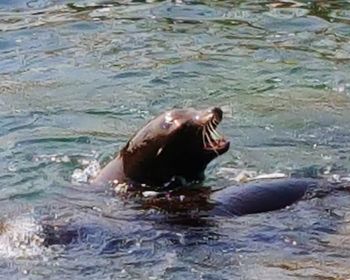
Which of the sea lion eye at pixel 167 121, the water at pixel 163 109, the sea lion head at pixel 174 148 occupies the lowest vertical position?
the water at pixel 163 109

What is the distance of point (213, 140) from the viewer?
6668 millimetres

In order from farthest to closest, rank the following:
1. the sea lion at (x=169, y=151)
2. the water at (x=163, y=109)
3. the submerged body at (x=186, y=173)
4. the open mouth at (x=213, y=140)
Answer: the sea lion at (x=169, y=151), the open mouth at (x=213, y=140), the submerged body at (x=186, y=173), the water at (x=163, y=109)

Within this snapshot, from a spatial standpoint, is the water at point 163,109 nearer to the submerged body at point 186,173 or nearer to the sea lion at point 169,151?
the submerged body at point 186,173

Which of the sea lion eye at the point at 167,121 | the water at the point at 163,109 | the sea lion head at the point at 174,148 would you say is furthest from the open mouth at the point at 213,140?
the water at the point at 163,109

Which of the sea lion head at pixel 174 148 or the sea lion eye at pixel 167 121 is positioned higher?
the sea lion eye at pixel 167 121

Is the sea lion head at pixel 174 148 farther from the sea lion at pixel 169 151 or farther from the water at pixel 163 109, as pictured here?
the water at pixel 163 109

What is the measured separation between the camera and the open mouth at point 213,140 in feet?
21.4

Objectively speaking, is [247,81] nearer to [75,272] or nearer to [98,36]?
[98,36]

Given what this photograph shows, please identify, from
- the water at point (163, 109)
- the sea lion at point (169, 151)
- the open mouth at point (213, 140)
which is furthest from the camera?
the sea lion at point (169, 151)

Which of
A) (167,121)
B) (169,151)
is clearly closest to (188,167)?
(169,151)

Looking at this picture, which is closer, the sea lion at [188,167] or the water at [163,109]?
the water at [163,109]

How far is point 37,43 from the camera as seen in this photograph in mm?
11383

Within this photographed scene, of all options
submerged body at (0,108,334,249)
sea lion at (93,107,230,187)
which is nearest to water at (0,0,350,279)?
submerged body at (0,108,334,249)

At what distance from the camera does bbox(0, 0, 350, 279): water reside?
5.64 metres
